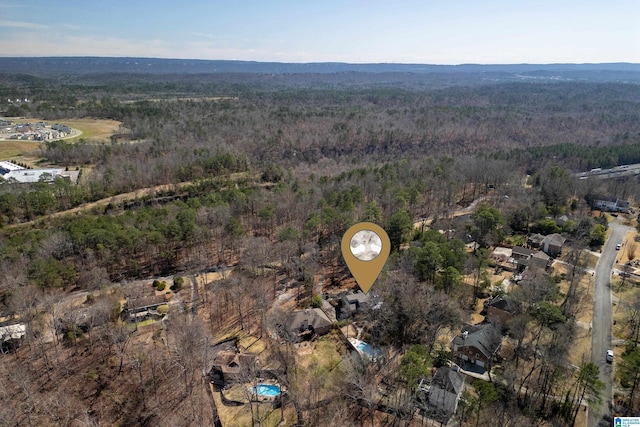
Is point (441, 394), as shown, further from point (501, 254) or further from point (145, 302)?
point (501, 254)

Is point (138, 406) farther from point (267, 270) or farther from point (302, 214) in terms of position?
point (302, 214)

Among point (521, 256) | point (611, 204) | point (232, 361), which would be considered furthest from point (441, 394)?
point (611, 204)

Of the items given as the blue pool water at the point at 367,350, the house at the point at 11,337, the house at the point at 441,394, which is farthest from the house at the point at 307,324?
the house at the point at 11,337

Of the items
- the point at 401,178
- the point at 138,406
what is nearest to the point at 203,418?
the point at 138,406

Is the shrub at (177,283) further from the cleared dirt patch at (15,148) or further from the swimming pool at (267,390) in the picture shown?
the cleared dirt patch at (15,148)

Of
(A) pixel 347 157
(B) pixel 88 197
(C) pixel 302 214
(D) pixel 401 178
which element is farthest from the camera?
(A) pixel 347 157
